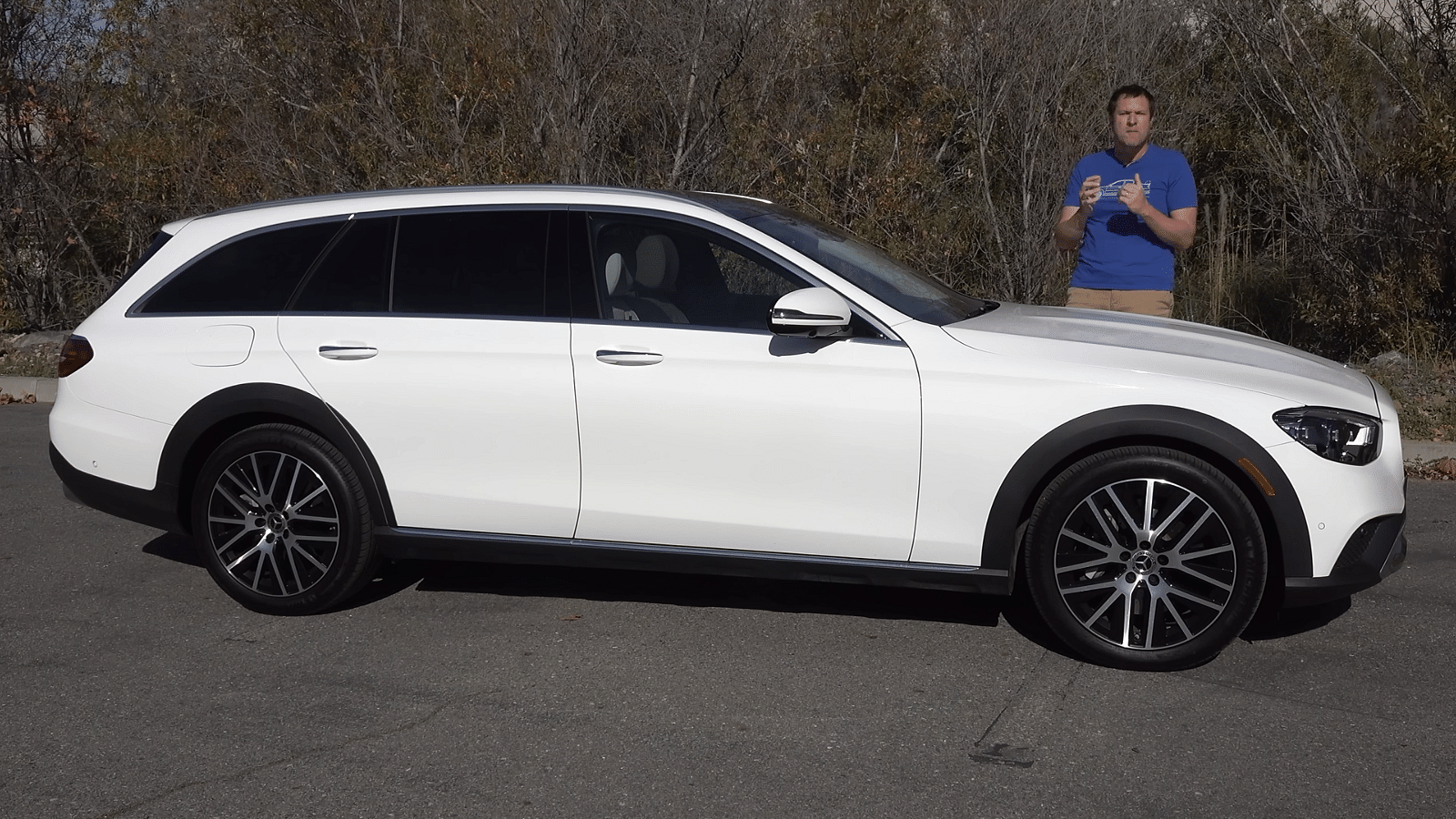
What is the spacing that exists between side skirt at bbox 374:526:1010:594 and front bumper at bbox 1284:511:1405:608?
3.12ft

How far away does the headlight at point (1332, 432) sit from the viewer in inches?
179

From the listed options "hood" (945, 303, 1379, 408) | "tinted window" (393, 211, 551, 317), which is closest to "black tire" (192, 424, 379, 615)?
"tinted window" (393, 211, 551, 317)

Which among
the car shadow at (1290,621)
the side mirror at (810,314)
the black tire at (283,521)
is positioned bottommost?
the car shadow at (1290,621)

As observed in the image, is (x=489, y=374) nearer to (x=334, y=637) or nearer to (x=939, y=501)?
(x=334, y=637)

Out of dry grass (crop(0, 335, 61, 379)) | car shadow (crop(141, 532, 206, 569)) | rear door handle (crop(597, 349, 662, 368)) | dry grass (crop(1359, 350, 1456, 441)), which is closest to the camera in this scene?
rear door handle (crop(597, 349, 662, 368))

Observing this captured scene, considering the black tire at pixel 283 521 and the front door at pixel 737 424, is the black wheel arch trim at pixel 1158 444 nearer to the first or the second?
the front door at pixel 737 424

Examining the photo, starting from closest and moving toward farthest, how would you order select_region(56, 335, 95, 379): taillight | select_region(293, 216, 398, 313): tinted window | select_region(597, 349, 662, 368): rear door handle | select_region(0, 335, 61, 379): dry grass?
select_region(597, 349, 662, 368): rear door handle
select_region(293, 216, 398, 313): tinted window
select_region(56, 335, 95, 379): taillight
select_region(0, 335, 61, 379): dry grass

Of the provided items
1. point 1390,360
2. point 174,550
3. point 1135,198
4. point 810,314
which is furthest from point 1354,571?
point 1390,360

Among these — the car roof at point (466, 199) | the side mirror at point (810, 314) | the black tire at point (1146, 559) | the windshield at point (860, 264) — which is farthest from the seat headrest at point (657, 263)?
the black tire at point (1146, 559)

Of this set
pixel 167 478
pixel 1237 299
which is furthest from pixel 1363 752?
pixel 1237 299

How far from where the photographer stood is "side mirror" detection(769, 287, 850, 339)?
185 inches

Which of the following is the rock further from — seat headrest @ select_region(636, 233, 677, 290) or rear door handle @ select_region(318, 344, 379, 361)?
rear door handle @ select_region(318, 344, 379, 361)

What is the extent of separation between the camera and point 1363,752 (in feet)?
13.3

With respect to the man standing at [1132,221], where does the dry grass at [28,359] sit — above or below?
below
